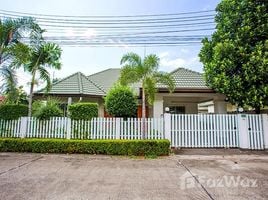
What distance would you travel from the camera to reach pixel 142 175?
19.2 feet

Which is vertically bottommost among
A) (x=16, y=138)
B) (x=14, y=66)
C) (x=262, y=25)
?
(x=16, y=138)

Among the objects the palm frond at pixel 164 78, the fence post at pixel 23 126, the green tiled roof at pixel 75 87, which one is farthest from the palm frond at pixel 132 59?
the fence post at pixel 23 126

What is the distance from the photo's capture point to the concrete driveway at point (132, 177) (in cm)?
434

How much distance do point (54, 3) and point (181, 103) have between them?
1136 cm

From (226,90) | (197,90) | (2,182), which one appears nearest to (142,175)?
(2,182)

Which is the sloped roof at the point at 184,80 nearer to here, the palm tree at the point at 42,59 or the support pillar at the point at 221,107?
the support pillar at the point at 221,107

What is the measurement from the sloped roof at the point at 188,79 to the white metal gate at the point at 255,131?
3.19 metres

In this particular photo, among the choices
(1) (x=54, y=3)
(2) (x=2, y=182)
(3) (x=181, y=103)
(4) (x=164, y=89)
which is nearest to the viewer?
(2) (x=2, y=182)

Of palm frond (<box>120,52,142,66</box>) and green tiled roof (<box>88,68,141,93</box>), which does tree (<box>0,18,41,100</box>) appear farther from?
green tiled roof (<box>88,68,141,93</box>)

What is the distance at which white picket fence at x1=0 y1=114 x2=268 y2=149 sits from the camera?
9852mm

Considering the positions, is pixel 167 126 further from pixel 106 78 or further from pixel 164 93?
pixel 106 78

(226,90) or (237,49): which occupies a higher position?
Result: (237,49)

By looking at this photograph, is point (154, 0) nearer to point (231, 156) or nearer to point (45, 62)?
point (45, 62)

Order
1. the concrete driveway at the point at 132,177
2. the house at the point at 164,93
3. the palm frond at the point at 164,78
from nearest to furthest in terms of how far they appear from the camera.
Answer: the concrete driveway at the point at 132,177, the palm frond at the point at 164,78, the house at the point at 164,93
